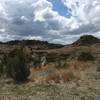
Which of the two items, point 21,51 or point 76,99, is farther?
point 21,51

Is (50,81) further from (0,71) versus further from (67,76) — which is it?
(0,71)

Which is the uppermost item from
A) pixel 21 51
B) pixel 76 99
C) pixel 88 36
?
pixel 88 36

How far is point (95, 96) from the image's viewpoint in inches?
514

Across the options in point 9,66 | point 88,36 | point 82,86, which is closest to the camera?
point 82,86

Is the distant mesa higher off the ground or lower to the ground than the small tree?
higher

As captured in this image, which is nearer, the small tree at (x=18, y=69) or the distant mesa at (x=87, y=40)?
the small tree at (x=18, y=69)

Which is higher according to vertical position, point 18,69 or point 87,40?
point 87,40

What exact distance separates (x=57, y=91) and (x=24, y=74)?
253 inches

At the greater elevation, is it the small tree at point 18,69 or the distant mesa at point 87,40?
the distant mesa at point 87,40

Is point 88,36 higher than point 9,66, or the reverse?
point 88,36

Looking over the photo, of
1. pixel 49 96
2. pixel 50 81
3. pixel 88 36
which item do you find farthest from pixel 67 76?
pixel 88 36

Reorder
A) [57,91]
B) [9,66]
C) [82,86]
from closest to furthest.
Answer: [57,91] → [82,86] → [9,66]

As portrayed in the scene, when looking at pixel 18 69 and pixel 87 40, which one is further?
pixel 87 40

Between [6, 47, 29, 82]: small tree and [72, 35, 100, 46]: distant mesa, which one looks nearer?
[6, 47, 29, 82]: small tree
